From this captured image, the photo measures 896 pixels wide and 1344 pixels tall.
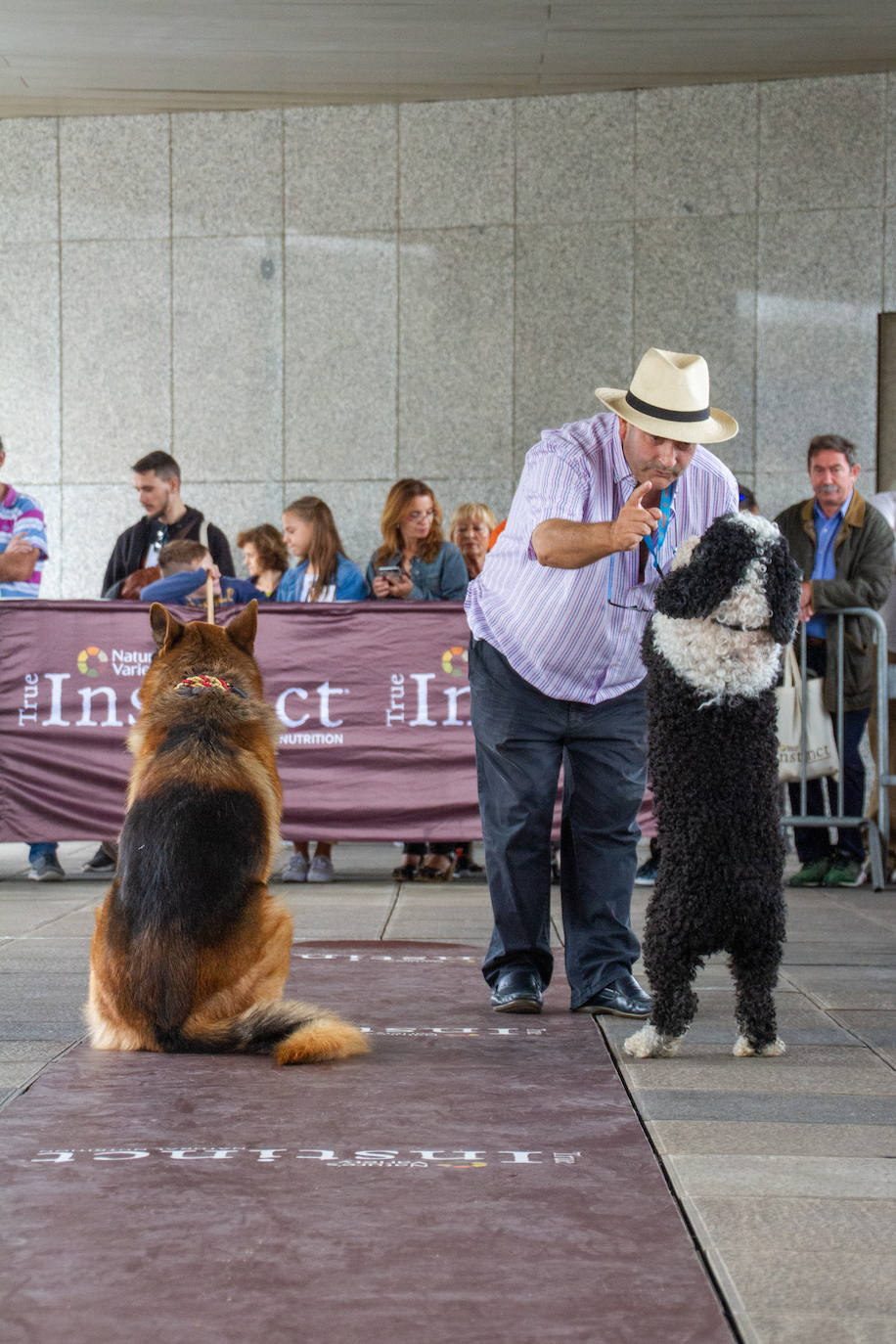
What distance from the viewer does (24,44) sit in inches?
444

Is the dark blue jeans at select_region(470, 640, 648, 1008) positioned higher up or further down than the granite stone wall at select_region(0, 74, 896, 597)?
further down

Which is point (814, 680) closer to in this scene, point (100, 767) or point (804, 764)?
point (804, 764)

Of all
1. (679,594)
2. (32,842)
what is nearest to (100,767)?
(32,842)

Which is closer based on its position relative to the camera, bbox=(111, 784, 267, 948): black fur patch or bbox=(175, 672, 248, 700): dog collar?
bbox=(111, 784, 267, 948): black fur patch

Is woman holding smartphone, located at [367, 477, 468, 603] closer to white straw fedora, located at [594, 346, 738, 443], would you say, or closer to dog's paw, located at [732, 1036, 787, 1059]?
white straw fedora, located at [594, 346, 738, 443]

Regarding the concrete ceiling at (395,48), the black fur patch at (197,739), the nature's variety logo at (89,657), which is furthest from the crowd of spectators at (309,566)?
the black fur patch at (197,739)

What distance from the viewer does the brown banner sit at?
28.4 ft

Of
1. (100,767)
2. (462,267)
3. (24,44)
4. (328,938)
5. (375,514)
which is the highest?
(24,44)

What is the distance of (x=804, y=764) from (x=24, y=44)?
7.84m

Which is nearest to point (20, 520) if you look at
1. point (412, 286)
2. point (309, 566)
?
point (309, 566)

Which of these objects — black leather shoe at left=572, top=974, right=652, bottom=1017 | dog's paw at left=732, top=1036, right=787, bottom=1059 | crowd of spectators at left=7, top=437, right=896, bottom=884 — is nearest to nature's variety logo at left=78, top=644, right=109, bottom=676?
crowd of spectators at left=7, top=437, right=896, bottom=884

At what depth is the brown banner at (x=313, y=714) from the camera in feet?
28.4

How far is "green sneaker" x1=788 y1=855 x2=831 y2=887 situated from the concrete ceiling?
5973mm

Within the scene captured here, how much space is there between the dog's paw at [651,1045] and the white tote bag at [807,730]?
4.34 m
